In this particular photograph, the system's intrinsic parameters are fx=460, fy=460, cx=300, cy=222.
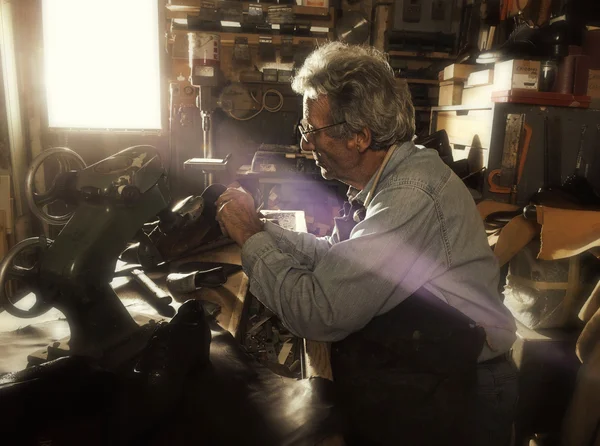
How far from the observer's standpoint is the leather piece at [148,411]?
32.5 inches

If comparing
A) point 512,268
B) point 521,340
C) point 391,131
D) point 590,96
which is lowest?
point 521,340

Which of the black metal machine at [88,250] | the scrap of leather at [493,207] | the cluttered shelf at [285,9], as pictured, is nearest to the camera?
the black metal machine at [88,250]

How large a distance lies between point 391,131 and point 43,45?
4.22 meters

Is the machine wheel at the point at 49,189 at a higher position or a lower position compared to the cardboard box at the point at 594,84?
lower

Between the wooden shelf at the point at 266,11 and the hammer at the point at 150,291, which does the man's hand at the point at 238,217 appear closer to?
the hammer at the point at 150,291

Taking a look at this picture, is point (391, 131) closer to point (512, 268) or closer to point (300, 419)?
point (300, 419)

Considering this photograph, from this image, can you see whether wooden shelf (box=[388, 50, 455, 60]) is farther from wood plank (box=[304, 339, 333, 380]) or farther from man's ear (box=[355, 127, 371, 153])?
wood plank (box=[304, 339, 333, 380])

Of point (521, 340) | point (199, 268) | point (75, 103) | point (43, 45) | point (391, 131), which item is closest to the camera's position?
point (391, 131)

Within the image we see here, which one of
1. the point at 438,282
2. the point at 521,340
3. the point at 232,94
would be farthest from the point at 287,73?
the point at 438,282

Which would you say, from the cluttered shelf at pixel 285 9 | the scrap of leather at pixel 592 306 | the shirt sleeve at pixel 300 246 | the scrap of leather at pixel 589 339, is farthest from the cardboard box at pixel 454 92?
the shirt sleeve at pixel 300 246

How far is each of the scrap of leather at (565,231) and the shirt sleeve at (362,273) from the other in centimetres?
110

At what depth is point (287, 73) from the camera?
15.8 ft

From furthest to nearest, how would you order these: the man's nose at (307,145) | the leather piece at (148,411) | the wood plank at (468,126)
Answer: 1. the wood plank at (468,126)
2. the man's nose at (307,145)
3. the leather piece at (148,411)

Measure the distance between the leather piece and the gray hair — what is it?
66cm
